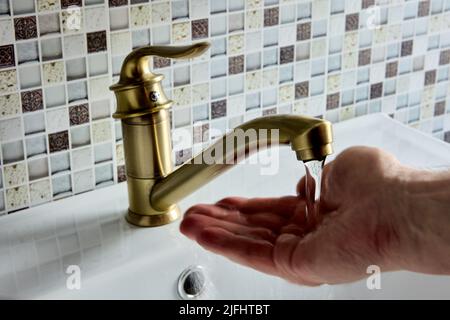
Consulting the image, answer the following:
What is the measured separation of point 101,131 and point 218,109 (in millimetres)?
143

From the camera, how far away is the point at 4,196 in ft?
2.47

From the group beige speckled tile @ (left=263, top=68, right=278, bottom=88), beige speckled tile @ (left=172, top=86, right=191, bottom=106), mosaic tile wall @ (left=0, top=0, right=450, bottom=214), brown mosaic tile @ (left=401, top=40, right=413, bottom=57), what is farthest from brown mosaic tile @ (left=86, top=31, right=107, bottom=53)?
brown mosaic tile @ (left=401, top=40, right=413, bottom=57)

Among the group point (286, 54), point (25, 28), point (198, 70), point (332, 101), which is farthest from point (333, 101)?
point (25, 28)

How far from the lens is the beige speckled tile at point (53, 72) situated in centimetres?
73

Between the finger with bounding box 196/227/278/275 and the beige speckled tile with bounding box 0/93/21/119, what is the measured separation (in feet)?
0.71

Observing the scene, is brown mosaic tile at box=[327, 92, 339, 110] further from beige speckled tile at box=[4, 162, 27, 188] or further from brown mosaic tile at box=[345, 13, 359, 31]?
beige speckled tile at box=[4, 162, 27, 188]

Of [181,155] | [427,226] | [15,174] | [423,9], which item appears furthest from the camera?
[423,9]

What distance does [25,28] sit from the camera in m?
0.70

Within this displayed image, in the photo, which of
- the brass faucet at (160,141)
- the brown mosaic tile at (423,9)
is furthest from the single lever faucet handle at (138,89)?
the brown mosaic tile at (423,9)

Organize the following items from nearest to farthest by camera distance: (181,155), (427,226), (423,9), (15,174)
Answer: (427,226) → (15,174) → (181,155) → (423,9)

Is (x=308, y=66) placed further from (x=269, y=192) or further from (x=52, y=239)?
(x=52, y=239)

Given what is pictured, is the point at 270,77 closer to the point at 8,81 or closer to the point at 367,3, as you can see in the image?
the point at 367,3

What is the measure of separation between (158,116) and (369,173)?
210mm

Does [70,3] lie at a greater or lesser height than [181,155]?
greater
